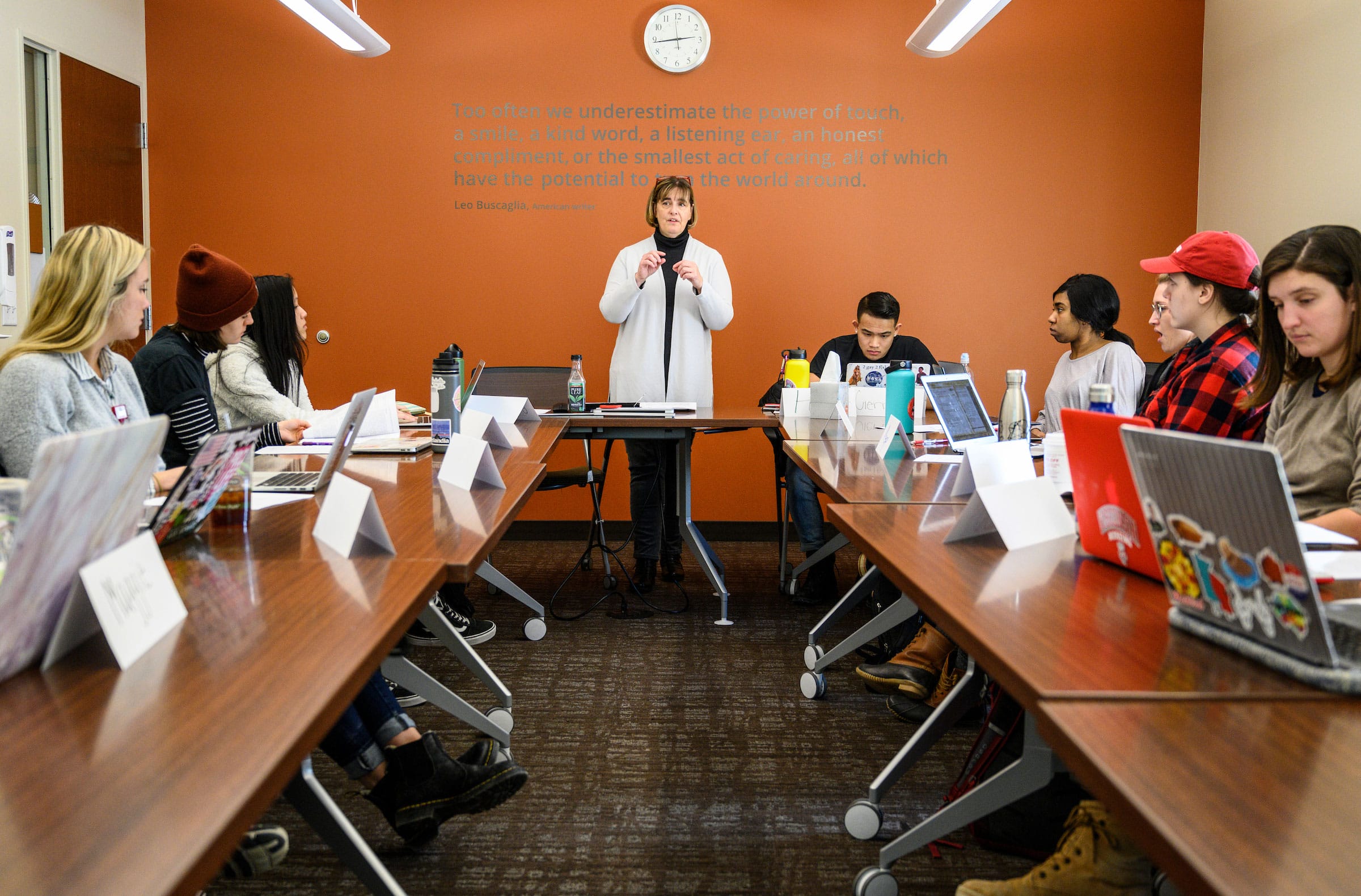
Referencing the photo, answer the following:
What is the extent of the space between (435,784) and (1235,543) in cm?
140

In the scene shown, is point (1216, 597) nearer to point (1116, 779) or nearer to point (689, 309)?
point (1116, 779)

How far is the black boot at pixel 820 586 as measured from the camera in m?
4.00

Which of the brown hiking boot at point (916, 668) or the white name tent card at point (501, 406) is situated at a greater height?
the white name tent card at point (501, 406)

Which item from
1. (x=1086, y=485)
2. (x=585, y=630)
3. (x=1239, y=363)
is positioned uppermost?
(x=1239, y=363)

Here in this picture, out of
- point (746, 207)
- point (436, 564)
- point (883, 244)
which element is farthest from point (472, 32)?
point (436, 564)

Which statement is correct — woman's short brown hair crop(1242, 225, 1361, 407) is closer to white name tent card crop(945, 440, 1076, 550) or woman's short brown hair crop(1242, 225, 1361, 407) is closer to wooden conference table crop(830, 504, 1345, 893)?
white name tent card crop(945, 440, 1076, 550)

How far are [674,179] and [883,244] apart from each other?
4.97 ft

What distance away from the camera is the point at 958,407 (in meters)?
2.75

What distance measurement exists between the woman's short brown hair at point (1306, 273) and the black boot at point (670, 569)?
2.62 meters

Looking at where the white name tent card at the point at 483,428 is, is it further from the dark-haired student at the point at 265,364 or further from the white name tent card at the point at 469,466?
the dark-haired student at the point at 265,364

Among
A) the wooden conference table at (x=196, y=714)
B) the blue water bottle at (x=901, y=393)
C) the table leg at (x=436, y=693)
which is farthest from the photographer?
the blue water bottle at (x=901, y=393)

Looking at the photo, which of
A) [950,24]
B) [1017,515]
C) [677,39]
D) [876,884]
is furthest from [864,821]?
[677,39]

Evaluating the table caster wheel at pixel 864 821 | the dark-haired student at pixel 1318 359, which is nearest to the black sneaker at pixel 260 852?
the table caster wheel at pixel 864 821

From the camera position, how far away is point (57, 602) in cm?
98
